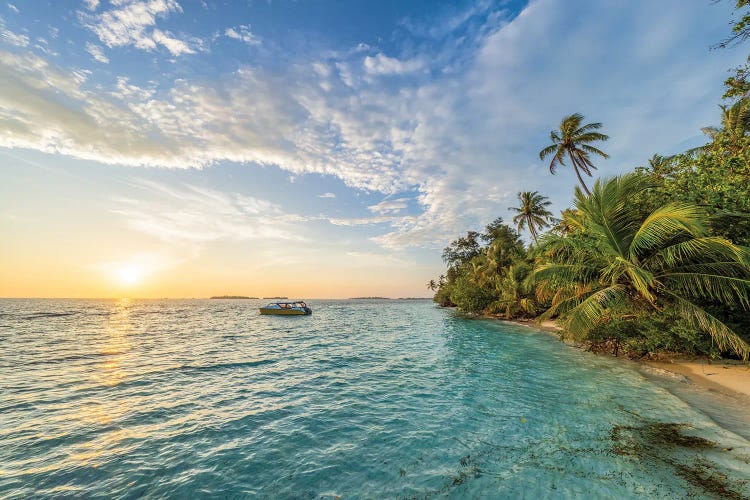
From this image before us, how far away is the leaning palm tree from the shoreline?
727 millimetres

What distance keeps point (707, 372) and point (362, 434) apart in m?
12.7

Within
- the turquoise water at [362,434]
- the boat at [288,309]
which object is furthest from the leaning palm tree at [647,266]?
the boat at [288,309]

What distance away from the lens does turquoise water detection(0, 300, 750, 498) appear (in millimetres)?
5055

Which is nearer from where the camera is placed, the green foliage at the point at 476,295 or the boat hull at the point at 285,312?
the green foliage at the point at 476,295

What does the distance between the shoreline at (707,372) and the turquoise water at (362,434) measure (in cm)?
115

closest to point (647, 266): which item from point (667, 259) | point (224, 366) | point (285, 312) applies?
point (667, 259)

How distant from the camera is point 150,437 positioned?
7.06m

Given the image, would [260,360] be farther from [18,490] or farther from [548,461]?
[548,461]

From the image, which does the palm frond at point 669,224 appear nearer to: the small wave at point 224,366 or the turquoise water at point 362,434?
the turquoise water at point 362,434

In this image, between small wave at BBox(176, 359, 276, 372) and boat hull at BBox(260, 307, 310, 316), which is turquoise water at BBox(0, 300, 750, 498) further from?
boat hull at BBox(260, 307, 310, 316)

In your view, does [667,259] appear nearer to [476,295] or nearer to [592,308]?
[592,308]

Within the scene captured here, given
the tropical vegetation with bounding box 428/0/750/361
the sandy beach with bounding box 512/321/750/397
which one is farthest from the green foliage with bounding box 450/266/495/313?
the sandy beach with bounding box 512/321/750/397

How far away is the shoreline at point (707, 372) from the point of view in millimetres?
8945

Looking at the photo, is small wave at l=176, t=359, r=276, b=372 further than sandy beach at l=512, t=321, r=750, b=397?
Yes
